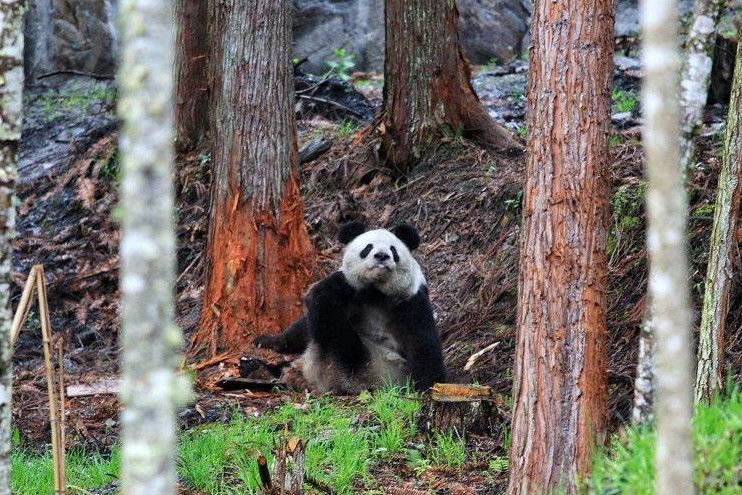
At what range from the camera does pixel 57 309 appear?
13367mm

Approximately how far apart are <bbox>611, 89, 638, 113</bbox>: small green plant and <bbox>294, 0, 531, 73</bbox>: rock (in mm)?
4786

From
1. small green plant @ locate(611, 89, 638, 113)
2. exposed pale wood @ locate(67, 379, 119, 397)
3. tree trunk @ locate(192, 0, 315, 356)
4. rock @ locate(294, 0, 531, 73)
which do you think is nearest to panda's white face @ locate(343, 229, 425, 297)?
tree trunk @ locate(192, 0, 315, 356)

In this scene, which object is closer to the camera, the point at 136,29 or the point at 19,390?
the point at 136,29

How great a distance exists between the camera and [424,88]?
502 inches

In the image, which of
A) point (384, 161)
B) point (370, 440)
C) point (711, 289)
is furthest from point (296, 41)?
point (711, 289)

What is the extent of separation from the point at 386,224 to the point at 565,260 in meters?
6.43

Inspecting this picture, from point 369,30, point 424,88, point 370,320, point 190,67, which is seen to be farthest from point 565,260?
point 369,30

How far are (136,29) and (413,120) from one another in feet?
32.3

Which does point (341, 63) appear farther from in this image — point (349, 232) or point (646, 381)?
point (646, 381)

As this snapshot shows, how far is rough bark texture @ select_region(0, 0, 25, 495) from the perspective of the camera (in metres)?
4.98

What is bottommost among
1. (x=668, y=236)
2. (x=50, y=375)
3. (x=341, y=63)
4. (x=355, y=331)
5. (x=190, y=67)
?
(x=355, y=331)

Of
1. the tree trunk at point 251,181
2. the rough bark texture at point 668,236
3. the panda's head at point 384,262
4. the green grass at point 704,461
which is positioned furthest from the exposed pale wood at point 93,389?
the rough bark texture at point 668,236

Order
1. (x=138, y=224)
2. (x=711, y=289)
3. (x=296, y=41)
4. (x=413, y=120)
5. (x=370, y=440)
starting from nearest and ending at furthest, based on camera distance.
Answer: (x=138, y=224)
(x=711, y=289)
(x=370, y=440)
(x=413, y=120)
(x=296, y=41)

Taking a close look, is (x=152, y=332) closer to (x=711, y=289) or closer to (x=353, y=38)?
(x=711, y=289)
